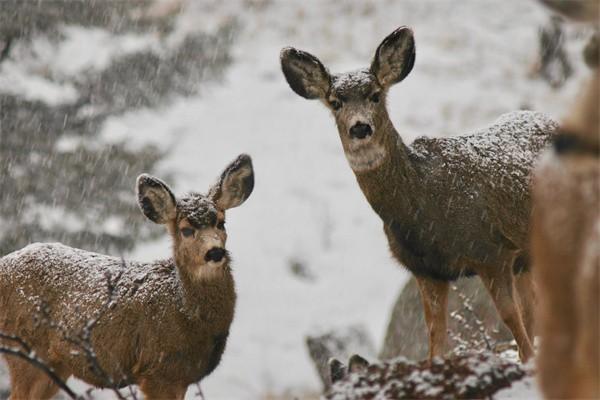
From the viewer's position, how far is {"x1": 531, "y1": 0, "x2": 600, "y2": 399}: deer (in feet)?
8.77

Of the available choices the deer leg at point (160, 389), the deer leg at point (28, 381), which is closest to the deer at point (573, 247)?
the deer leg at point (160, 389)

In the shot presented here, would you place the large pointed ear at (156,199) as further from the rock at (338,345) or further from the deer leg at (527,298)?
the rock at (338,345)

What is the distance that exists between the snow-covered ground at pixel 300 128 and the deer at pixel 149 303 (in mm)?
6591

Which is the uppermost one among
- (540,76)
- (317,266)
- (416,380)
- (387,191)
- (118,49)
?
(540,76)

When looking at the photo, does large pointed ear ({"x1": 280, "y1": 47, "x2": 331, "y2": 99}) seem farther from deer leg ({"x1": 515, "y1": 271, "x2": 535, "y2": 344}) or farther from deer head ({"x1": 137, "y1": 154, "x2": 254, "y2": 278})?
deer leg ({"x1": 515, "y1": 271, "x2": 535, "y2": 344})

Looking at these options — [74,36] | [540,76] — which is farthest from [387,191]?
[540,76]

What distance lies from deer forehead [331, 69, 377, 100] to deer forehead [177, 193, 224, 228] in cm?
116

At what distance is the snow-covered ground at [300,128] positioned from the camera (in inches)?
616

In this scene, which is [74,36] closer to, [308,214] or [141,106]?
[141,106]

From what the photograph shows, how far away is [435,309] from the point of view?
267 inches

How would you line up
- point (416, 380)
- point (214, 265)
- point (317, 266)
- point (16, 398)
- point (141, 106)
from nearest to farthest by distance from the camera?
point (416, 380), point (214, 265), point (16, 398), point (141, 106), point (317, 266)

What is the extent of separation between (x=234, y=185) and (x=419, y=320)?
4.89 meters

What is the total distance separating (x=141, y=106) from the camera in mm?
13930

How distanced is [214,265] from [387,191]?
128 centimetres
